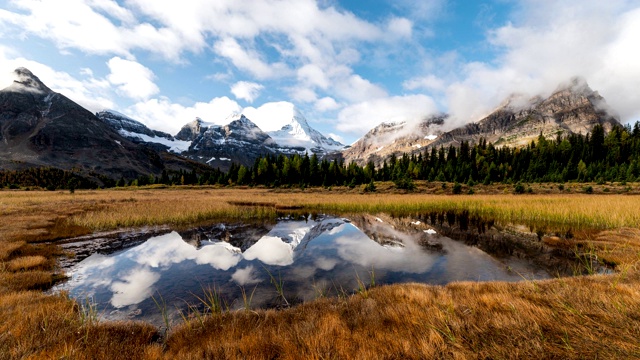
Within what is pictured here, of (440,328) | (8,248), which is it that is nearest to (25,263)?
(8,248)

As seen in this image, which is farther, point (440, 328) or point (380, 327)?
point (380, 327)

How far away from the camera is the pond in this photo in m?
8.51

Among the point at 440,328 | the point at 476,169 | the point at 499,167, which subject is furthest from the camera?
the point at 476,169

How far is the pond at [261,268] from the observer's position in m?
8.51

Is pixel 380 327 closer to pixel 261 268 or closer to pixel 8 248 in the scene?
pixel 261 268

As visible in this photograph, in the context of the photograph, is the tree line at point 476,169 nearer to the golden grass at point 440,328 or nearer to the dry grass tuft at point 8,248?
the dry grass tuft at point 8,248

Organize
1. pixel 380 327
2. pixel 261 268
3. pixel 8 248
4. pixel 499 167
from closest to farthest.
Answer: pixel 380 327 < pixel 261 268 < pixel 8 248 < pixel 499 167

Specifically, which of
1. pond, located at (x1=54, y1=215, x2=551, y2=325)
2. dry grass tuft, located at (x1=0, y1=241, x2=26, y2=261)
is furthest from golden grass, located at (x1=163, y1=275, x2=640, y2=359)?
dry grass tuft, located at (x1=0, y1=241, x2=26, y2=261)

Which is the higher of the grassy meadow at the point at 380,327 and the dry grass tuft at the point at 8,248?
the grassy meadow at the point at 380,327

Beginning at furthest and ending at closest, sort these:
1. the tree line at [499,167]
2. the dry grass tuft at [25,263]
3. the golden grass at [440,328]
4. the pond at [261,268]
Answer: the tree line at [499,167] → the dry grass tuft at [25,263] → the pond at [261,268] → the golden grass at [440,328]

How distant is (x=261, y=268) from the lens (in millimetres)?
11547

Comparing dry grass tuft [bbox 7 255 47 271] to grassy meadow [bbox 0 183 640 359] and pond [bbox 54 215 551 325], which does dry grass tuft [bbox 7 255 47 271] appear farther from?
pond [bbox 54 215 551 325]

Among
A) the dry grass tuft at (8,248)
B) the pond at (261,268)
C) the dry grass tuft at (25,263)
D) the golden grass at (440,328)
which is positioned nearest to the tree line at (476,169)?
the pond at (261,268)

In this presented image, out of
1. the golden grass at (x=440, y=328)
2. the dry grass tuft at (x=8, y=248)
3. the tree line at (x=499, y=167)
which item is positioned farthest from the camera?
the tree line at (x=499, y=167)
